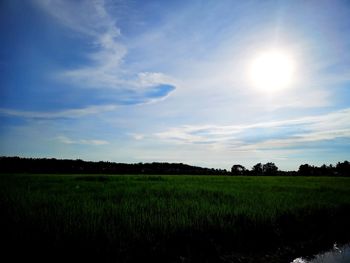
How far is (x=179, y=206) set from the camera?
628 cm

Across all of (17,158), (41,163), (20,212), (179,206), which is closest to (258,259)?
(179,206)

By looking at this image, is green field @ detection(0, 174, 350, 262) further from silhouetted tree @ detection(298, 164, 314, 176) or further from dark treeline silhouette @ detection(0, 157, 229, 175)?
silhouetted tree @ detection(298, 164, 314, 176)

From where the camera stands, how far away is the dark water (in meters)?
4.10

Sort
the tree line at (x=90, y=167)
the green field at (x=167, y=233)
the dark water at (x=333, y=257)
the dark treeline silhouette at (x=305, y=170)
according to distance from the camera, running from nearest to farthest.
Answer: the green field at (x=167, y=233) < the dark water at (x=333, y=257) < the tree line at (x=90, y=167) < the dark treeline silhouette at (x=305, y=170)

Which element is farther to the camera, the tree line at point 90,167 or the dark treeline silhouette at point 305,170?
the dark treeline silhouette at point 305,170

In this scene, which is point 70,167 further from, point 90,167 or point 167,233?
point 167,233

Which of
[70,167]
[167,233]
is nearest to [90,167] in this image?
[70,167]

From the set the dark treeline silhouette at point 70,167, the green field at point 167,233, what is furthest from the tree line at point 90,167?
the green field at point 167,233

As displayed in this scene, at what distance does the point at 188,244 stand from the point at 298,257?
206 centimetres

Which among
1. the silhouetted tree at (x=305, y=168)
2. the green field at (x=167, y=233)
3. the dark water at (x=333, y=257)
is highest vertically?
the silhouetted tree at (x=305, y=168)

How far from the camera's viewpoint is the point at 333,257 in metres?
4.27

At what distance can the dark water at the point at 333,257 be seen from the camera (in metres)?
A: 4.10

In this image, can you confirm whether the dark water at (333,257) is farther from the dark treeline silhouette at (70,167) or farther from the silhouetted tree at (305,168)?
the silhouetted tree at (305,168)

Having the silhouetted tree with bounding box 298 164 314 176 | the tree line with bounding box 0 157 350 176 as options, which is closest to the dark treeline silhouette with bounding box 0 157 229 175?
the tree line with bounding box 0 157 350 176
